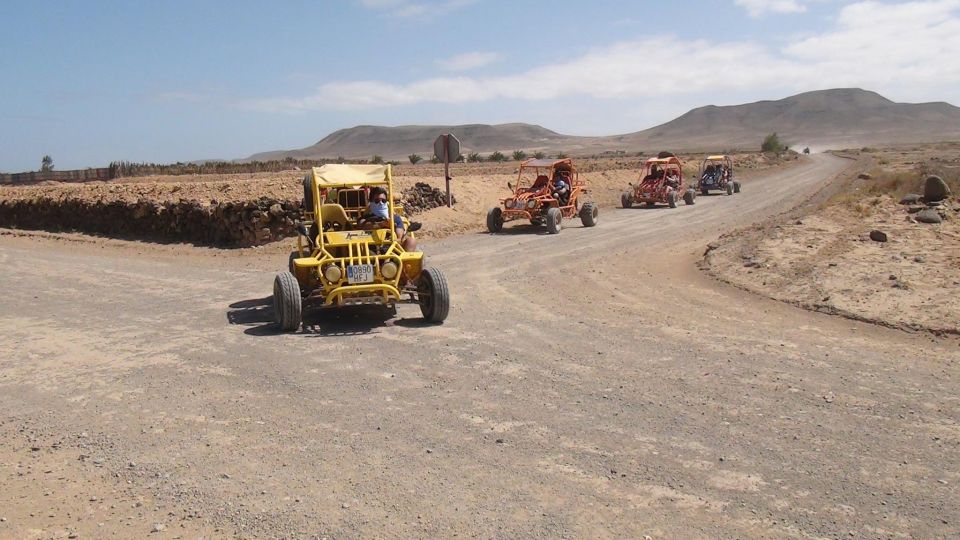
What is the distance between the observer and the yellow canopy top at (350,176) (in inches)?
430

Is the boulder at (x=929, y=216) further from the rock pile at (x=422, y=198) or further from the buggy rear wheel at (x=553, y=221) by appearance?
the rock pile at (x=422, y=198)

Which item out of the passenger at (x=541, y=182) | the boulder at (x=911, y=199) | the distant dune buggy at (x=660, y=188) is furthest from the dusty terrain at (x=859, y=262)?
the distant dune buggy at (x=660, y=188)

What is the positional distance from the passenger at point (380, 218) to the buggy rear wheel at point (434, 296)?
0.93 metres

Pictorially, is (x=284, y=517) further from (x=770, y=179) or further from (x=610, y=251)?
(x=770, y=179)

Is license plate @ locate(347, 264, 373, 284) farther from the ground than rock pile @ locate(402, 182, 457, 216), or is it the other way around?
rock pile @ locate(402, 182, 457, 216)

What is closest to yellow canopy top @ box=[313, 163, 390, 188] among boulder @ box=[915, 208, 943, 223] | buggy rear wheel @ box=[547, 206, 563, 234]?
buggy rear wheel @ box=[547, 206, 563, 234]

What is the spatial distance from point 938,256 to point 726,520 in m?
9.43

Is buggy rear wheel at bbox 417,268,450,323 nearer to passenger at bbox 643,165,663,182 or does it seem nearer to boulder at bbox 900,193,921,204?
boulder at bbox 900,193,921,204

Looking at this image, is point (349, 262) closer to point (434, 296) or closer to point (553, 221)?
point (434, 296)

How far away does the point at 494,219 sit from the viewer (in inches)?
820

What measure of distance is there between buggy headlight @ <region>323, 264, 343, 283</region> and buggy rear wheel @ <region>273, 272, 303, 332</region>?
15.3 inches

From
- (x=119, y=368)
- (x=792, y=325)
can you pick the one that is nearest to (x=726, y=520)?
(x=792, y=325)

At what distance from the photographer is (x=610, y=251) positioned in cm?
1667

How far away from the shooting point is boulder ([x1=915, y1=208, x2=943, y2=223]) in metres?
14.1
